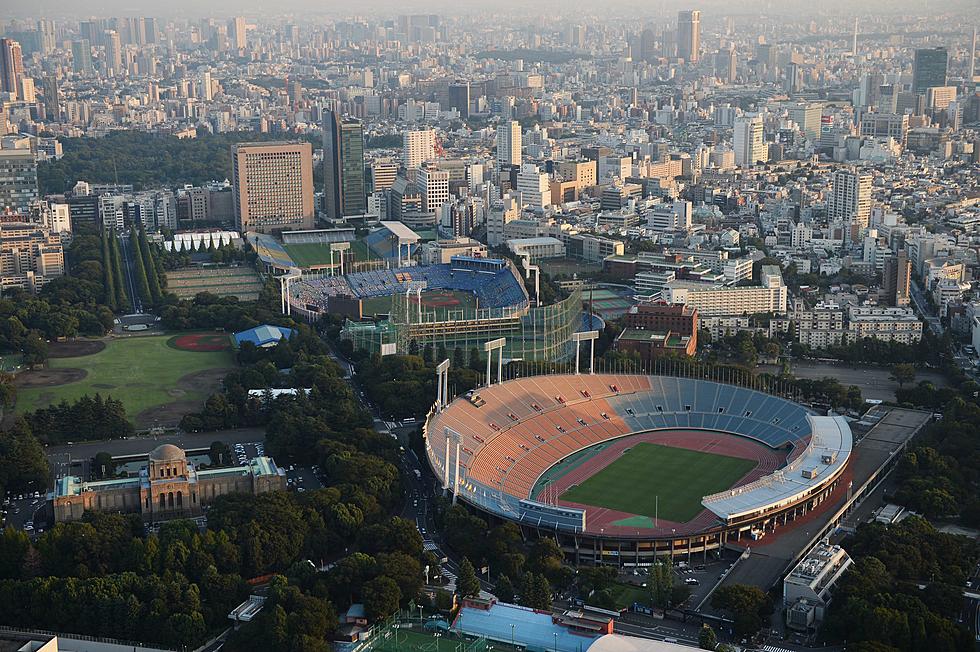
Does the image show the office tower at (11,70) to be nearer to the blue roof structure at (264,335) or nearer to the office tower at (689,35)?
the blue roof structure at (264,335)

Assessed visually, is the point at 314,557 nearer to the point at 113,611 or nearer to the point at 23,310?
the point at 113,611

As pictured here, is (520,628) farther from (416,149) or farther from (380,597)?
(416,149)

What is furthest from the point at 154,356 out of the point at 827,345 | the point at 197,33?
the point at 197,33

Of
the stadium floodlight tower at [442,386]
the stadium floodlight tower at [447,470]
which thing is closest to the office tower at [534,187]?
the stadium floodlight tower at [442,386]

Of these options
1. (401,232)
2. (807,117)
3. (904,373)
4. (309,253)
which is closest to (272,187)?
(309,253)

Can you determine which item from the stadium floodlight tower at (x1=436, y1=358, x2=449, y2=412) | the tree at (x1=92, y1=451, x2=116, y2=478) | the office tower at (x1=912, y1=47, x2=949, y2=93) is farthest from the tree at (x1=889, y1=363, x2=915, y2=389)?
the office tower at (x1=912, y1=47, x2=949, y2=93)

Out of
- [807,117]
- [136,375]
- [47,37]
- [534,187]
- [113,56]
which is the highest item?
[47,37]

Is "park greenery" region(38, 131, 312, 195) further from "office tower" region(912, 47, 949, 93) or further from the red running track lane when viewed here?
the red running track lane
